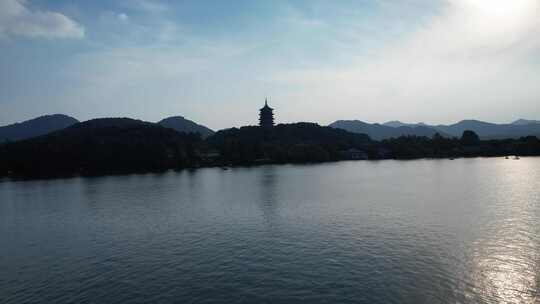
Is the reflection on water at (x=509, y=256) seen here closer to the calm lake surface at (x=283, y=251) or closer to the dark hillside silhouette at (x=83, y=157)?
the calm lake surface at (x=283, y=251)

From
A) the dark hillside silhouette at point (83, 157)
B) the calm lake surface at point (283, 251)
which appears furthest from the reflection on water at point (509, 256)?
the dark hillside silhouette at point (83, 157)

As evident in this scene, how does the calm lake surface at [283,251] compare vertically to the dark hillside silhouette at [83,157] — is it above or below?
A: below

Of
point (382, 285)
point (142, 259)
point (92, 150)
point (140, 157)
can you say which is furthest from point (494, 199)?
point (92, 150)

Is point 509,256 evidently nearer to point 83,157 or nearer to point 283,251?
point 283,251

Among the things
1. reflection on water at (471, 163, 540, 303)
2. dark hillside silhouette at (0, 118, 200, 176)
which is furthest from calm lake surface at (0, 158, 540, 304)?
dark hillside silhouette at (0, 118, 200, 176)

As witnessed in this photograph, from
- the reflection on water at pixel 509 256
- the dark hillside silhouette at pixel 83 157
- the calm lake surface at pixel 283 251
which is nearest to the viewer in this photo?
the reflection on water at pixel 509 256

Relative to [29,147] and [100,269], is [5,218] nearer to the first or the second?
[100,269]

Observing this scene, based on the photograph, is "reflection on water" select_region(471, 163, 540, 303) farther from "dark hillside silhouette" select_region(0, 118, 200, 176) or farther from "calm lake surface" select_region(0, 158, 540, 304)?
"dark hillside silhouette" select_region(0, 118, 200, 176)

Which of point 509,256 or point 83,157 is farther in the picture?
point 83,157

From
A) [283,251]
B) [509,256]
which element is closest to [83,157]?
[283,251]
